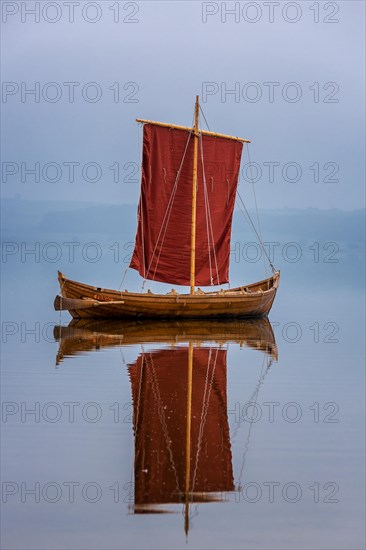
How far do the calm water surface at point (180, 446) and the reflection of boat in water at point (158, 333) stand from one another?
0.25m

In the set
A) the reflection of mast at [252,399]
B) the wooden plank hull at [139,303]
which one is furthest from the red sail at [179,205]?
the reflection of mast at [252,399]

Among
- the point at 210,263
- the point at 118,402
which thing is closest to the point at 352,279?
the point at 210,263

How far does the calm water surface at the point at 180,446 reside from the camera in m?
11.8

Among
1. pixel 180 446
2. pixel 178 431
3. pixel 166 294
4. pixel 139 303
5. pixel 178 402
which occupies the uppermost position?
pixel 166 294

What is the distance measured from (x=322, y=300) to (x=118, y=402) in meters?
30.4

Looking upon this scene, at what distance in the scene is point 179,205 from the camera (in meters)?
35.6

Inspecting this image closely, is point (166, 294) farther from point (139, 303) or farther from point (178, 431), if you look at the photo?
point (178, 431)

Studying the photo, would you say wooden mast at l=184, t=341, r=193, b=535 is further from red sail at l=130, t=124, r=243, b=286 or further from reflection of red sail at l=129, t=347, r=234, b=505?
red sail at l=130, t=124, r=243, b=286

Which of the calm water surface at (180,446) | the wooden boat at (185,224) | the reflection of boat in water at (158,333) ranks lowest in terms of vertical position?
the calm water surface at (180,446)

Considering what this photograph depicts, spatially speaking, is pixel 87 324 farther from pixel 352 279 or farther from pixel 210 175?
pixel 352 279

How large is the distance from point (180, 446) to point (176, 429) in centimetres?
115

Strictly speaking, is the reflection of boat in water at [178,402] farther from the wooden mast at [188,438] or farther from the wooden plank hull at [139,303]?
the wooden plank hull at [139,303]

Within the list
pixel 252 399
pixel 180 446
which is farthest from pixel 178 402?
pixel 180 446

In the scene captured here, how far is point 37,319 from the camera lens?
117 ft
